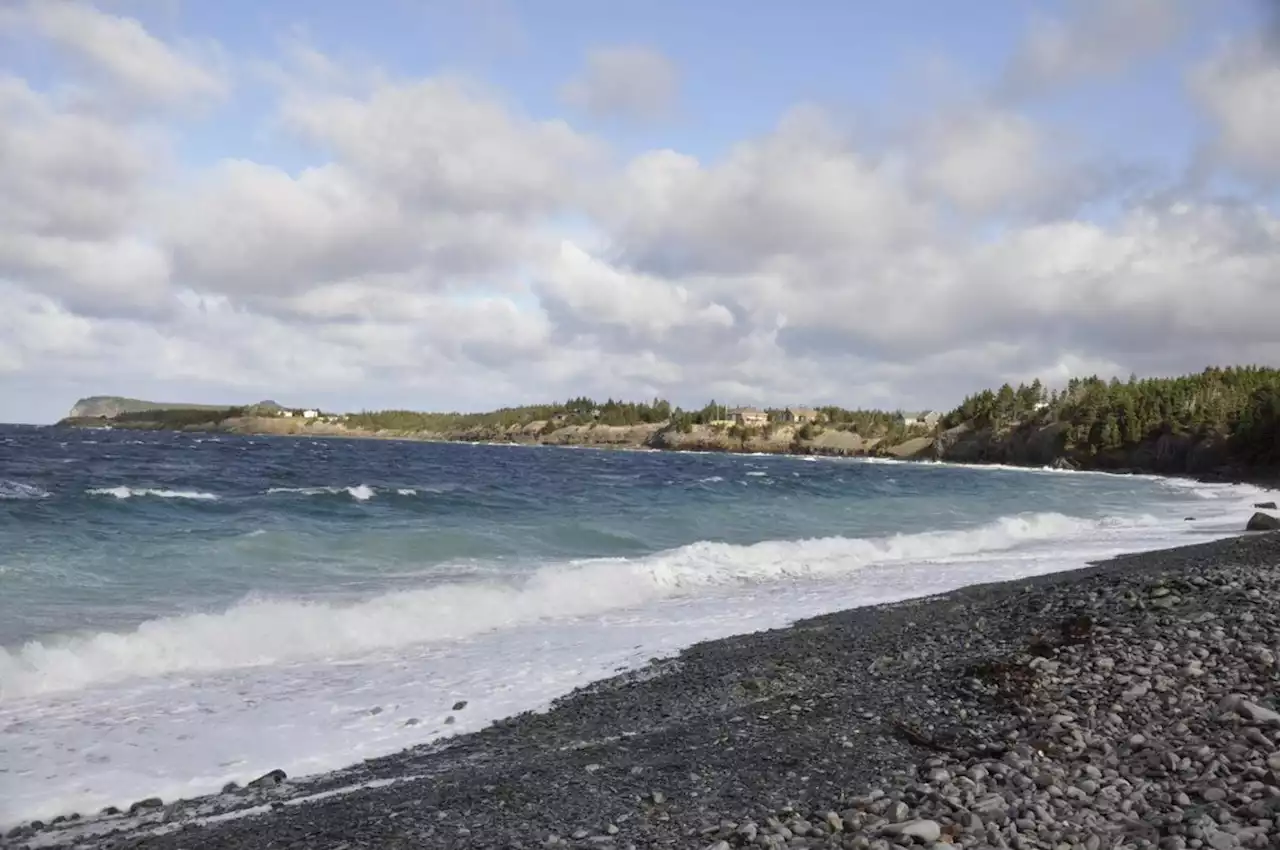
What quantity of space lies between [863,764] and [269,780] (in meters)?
5.20

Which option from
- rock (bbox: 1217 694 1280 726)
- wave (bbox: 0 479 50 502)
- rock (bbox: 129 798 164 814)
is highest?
rock (bbox: 1217 694 1280 726)

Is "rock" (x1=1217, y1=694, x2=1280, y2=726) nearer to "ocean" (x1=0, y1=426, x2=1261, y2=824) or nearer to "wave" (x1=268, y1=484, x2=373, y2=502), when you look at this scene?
"ocean" (x1=0, y1=426, x2=1261, y2=824)

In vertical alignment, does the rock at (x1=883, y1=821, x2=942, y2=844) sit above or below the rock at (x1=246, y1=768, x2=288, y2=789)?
above

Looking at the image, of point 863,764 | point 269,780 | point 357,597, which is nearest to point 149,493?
point 357,597

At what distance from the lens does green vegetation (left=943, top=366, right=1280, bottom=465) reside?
92.8 metres

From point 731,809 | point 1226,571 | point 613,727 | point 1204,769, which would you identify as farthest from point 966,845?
point 1226,571

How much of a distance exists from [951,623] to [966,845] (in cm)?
837

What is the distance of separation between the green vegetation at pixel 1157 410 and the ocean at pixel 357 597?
66121 mm

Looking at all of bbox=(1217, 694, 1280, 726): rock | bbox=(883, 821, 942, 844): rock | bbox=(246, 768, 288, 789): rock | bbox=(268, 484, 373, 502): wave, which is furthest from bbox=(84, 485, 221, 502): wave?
bbox=(1217, 694, 1280, 726): rock

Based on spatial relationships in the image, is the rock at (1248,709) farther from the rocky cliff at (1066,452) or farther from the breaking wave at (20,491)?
the rocky cliff at (1066,452)

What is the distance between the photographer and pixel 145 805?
293 inches

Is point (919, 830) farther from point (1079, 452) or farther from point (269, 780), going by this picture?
point (1079, 452)

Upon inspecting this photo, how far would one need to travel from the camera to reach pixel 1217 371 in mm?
136875

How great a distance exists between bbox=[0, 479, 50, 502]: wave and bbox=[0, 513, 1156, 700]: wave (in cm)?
1872
